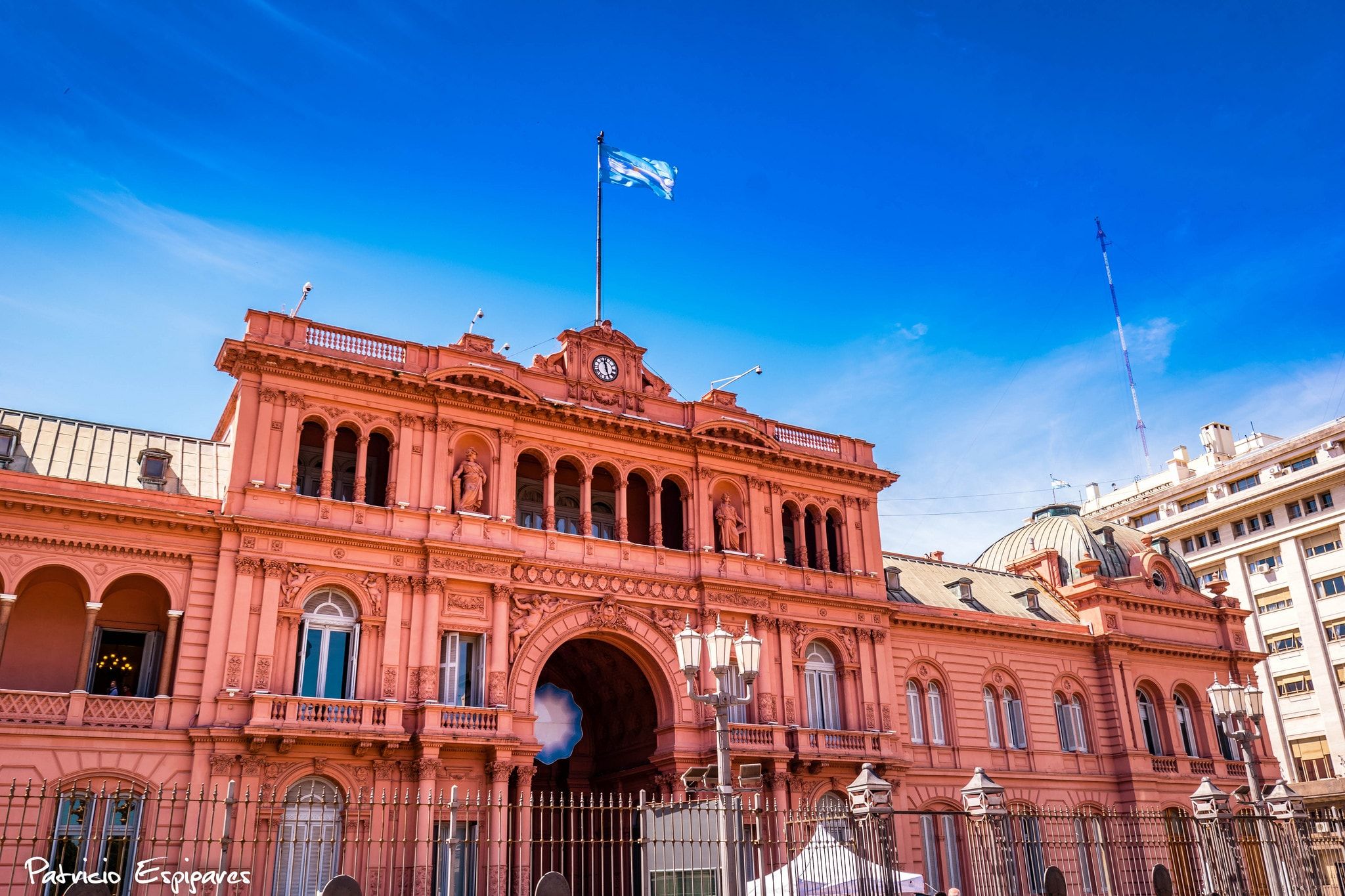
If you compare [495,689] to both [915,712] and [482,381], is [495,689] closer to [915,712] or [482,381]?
[482,381]

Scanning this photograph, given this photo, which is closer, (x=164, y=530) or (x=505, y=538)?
(x=164, y=530)

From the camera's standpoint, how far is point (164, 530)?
30.9 metres

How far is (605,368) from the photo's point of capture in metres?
39.8

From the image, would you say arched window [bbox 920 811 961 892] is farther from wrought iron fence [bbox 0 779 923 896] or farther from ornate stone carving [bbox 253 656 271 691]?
ornate stone carving [bbox 253 656 271 691]

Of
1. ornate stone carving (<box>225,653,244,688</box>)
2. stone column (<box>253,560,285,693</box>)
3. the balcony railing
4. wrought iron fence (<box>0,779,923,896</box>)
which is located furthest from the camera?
stone column (<box>253,560,285,693</box>)

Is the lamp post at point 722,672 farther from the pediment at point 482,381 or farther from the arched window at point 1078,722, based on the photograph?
the arched window at point 1078,722

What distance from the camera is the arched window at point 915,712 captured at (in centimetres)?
4306

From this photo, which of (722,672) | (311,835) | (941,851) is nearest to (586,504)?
(311,835)

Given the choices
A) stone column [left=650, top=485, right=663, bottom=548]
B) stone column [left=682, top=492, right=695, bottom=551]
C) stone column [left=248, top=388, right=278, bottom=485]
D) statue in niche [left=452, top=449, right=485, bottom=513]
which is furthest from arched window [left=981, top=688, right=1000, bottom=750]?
stone column [left=248, top=388, right=278, bottom=485]

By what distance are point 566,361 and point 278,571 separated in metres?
12.4

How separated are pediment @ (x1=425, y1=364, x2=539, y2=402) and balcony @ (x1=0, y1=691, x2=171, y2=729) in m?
12.3

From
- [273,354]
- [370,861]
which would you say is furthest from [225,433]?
[370,861]

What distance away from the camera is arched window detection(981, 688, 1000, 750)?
45156 millimetres

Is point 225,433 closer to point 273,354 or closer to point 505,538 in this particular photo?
point 273,354
